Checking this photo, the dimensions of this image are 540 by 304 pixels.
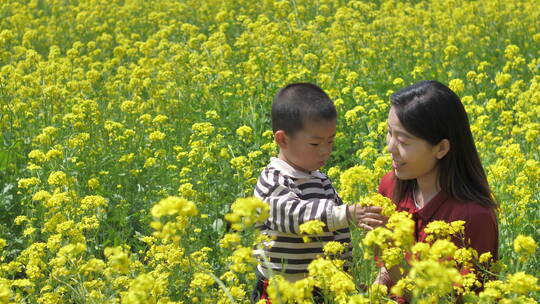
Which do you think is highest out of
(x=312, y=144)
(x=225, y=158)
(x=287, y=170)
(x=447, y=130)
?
(x=447, y=130)

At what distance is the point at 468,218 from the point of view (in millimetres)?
3232

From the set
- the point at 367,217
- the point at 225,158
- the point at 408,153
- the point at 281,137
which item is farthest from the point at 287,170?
the point at 225,158

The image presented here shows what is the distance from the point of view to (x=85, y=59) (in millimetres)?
8109

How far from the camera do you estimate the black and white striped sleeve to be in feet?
10.2

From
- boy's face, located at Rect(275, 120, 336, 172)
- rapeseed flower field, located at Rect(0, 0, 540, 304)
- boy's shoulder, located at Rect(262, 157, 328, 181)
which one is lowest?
rapeseed flower field, located at Rect(0, 0, 540, 304)

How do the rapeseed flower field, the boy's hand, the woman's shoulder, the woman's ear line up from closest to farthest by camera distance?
the rapeseed flower field < the boy's hand < the woman's shoulder < the woman's ear

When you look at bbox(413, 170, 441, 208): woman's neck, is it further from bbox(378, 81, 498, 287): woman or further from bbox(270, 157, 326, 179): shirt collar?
bbox(270, 157, 326, 179): shirt collar

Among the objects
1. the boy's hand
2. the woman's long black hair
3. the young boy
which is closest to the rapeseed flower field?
the boy's hand

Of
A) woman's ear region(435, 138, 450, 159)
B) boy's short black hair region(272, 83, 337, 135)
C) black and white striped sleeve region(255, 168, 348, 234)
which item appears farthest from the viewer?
boy's short black hair region(272, 83, 337, 135)

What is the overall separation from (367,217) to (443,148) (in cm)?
61

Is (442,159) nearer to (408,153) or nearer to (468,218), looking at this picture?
(408,153)

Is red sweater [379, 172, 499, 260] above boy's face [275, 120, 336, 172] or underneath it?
underneath

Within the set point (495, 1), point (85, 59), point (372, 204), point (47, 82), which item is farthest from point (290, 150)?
point (495, 1)

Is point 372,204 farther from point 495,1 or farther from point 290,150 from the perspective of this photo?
point 495,1
